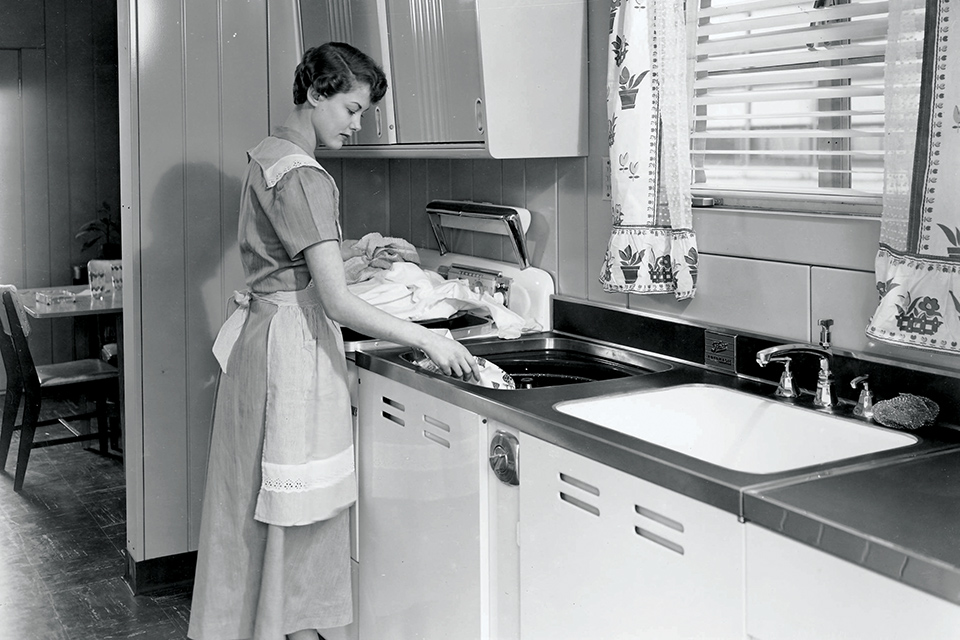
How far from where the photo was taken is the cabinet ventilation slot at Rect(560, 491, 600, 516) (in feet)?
5.60

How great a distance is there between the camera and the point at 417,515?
2336 millimetres

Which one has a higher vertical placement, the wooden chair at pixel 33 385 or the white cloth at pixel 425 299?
the white cloth at pixel 425 299

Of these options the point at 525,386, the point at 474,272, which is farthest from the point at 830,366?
the point at 474,272

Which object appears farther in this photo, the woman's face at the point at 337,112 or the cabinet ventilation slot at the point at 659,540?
the woman's face at the point at 337,112

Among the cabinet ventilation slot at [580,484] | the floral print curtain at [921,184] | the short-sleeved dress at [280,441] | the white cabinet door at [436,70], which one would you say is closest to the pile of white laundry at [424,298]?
the short-sleeved dress at [280,441]

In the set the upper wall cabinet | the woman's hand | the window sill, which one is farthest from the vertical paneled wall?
the window sill

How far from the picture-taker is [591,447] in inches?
66.4

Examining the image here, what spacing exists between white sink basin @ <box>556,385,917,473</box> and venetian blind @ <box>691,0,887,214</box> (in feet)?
1.42

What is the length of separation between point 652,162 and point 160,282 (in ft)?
5.59

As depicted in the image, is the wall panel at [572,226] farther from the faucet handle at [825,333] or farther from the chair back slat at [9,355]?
the chair back slat at [9,355]

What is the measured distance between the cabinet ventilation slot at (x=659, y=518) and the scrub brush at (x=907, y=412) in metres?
0.49

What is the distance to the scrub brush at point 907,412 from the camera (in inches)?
68.0

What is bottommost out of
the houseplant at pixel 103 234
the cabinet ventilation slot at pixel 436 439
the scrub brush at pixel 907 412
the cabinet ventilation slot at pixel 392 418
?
the cabinet ventilation slot at pixel 436 439

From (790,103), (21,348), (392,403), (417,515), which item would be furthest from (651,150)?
(21,348)
